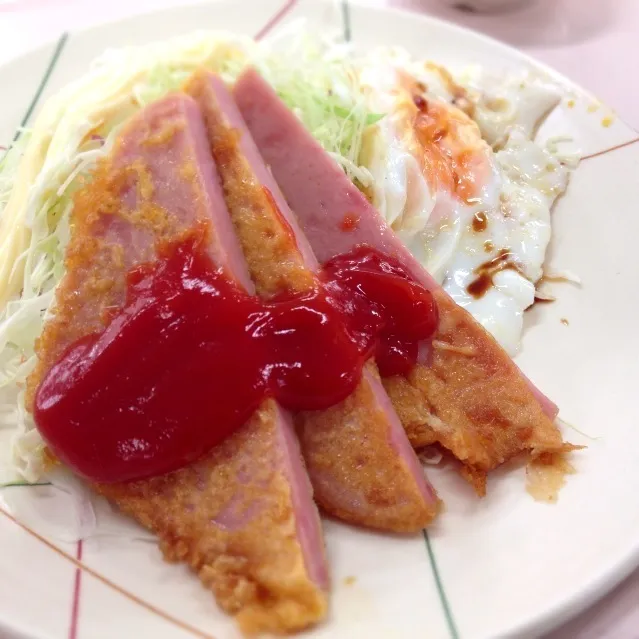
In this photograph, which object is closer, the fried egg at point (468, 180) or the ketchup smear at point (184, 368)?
the ketchup smear at point (184, 368)

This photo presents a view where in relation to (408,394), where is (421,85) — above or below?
above

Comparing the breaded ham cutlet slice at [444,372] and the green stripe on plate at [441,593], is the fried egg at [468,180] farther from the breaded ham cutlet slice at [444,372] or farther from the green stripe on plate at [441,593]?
the green stripe on plate at [441,593]

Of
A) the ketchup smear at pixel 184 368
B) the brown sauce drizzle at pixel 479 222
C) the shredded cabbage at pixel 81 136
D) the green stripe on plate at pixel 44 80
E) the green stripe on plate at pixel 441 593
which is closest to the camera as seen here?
the green stripe on plate at pixel 441 593

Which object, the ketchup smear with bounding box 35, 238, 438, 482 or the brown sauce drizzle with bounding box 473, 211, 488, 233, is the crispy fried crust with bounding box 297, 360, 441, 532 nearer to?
the ketchup smear with bounding box 35, 238, 438, 482

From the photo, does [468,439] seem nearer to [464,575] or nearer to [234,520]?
[464,575]

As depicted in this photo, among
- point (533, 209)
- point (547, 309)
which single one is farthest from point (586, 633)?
point (533, 209)

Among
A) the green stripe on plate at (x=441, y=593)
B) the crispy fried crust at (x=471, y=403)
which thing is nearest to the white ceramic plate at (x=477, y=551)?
the green stripe on plate at (x=441, y=593)

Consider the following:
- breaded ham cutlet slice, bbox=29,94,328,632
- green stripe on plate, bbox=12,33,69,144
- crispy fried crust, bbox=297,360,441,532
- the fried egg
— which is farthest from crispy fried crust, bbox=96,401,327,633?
green stripe on plate, bbox=12,33,69,144
